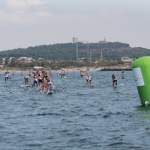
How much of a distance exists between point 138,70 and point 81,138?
8450 mm

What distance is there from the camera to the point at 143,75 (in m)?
26.8

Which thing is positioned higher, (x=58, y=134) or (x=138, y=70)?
(x=138, y=70)

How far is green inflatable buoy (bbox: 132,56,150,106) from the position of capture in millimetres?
26641

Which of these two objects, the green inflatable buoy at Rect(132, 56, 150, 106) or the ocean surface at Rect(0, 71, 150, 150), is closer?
the ocean surface at Rect(0, 71, 150, 150)

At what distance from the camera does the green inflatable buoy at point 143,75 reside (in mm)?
26641

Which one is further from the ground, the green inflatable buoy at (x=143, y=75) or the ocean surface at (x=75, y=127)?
the green inflatable buoy at (x=143, y=75)

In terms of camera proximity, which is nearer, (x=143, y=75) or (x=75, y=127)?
(x=75, y=127)

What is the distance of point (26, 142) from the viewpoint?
1880 cm

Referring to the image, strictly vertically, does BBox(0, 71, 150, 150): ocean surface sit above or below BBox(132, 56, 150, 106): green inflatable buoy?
below

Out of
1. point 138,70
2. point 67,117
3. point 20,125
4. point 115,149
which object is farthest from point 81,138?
point 138,70

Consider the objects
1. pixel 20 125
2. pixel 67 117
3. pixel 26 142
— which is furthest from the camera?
pixel 67 117

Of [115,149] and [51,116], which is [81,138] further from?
[51,116]

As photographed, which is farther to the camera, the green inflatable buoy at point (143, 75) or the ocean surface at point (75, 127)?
the green inflatable buoy at point (143, 75)

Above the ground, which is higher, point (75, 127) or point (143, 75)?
point (143, 75)
